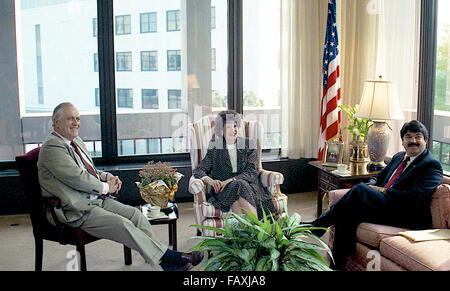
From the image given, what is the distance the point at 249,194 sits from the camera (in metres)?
3.90

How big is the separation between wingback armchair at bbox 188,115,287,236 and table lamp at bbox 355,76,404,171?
94 cm

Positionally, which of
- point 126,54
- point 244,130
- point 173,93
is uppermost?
point 126,54

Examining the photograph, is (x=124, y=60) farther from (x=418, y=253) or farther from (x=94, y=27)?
(x=418, y=253)

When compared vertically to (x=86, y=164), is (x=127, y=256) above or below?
below

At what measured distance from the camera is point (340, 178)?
4254mm

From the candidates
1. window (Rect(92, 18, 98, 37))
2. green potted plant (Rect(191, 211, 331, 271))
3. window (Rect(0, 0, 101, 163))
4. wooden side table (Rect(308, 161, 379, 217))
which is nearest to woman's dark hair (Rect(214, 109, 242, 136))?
wooden side table (Rect(308, 161, 379, 217))

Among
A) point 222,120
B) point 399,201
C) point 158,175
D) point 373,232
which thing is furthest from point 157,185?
point 399,201

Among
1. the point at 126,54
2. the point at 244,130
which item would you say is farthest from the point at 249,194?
the point at 126,54

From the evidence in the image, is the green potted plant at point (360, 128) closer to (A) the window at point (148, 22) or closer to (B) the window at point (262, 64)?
(B) the window at point (262, 64)

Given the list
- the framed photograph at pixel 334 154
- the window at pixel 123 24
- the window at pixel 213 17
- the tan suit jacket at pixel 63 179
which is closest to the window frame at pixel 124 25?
the window at pixel 123 24

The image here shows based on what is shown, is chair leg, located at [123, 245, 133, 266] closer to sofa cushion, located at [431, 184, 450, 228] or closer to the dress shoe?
the dress shoe

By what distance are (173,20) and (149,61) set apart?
1.71 ft

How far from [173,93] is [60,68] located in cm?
122
